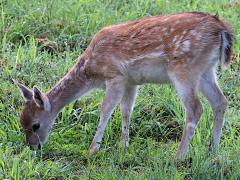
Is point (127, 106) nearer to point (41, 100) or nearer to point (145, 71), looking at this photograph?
point (145, 71)

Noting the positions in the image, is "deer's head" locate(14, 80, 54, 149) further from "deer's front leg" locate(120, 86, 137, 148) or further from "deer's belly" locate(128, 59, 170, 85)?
"deer's belly" locate(128, 59, 170, 85)

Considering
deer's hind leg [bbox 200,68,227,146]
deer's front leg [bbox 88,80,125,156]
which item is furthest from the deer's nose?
deer's hind leg [bbox 200,68,227,146]

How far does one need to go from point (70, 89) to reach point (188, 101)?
1.47m

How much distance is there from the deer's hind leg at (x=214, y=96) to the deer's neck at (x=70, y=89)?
4.38 feet

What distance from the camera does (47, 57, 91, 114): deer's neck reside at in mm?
8211

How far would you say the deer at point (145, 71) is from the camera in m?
7.57

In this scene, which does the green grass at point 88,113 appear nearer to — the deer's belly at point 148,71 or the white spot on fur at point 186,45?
the deer's belly at point 148,71

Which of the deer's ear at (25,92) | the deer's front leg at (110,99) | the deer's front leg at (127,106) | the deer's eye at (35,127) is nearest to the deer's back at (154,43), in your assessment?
the deer's front leg at (110,99)

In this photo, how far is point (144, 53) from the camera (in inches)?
309

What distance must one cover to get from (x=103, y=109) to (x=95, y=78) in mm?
410

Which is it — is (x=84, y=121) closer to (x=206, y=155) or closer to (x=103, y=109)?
(x=103, y=109)

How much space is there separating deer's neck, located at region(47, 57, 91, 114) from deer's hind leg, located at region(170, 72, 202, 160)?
1.17 meters

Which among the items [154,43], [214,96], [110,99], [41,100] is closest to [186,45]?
[154,43]

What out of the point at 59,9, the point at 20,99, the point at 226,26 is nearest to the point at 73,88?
the point at 20,99
